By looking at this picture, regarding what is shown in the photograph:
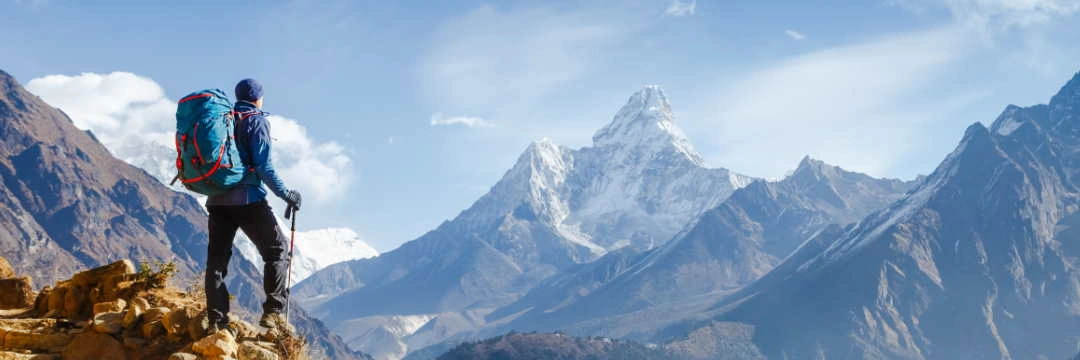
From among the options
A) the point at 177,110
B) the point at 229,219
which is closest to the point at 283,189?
the point at 229,219

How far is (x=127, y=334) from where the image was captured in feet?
40.4

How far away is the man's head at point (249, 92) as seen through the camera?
1259 cm

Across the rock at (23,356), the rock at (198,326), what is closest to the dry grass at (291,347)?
the rock at (198,326)

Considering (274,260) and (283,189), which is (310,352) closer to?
(274,260)

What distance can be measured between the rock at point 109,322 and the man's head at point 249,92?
327cm

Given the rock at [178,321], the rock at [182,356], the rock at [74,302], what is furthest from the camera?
the rock at [74,302]

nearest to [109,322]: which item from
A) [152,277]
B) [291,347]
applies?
[152,277]

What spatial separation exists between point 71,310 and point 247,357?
377cm

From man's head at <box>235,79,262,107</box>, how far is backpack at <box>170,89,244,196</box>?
0.77m

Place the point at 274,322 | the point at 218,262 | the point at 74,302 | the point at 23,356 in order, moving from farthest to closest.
Answer: the point at 74,302
the point at 218,262
the point at 274,322
the point at 23,356

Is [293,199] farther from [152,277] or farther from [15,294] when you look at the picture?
[15,294]

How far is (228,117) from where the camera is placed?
38.6ft

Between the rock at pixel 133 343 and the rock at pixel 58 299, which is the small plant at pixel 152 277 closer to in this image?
the rock at pixel 58 299

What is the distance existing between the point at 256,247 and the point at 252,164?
1.22 m
